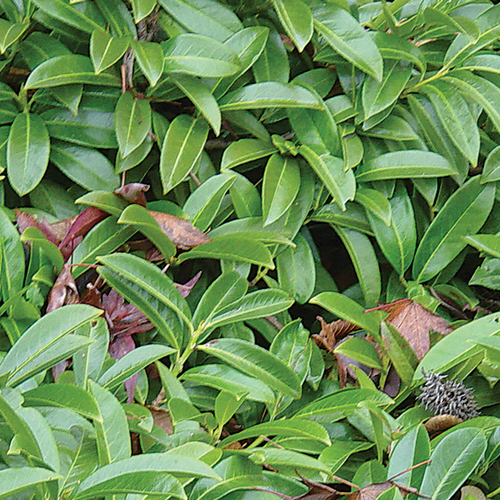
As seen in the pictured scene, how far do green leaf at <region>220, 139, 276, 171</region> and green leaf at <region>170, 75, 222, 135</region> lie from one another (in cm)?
6

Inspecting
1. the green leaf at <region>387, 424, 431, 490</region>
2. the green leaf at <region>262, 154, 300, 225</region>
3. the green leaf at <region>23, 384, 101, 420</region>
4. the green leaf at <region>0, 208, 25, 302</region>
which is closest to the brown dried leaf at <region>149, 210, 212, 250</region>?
the green leaf at <region>262, 154, 300, 225</region>

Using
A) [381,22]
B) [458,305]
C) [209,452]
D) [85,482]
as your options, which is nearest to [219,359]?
[209,452]

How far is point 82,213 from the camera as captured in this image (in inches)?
40.1

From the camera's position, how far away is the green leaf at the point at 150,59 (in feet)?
3.22

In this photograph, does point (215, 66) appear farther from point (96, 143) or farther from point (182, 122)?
point (96, 143)

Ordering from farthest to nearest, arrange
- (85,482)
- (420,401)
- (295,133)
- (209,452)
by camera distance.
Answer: (295,133) → (420,401) → (209,452) → (85,482)

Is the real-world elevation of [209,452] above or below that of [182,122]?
below

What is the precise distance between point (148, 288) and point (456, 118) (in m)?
0.63

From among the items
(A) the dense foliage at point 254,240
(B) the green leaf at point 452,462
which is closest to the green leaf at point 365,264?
(A) the dense foliage at point 254,240

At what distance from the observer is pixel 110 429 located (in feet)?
2.50

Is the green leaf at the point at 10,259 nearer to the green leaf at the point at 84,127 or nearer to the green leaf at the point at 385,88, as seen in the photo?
the green leaf at the point at 84,127

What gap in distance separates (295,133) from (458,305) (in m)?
0.44

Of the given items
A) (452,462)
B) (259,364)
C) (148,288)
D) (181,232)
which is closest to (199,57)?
(181,232)

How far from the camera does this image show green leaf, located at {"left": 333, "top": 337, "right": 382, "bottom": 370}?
101 cm
